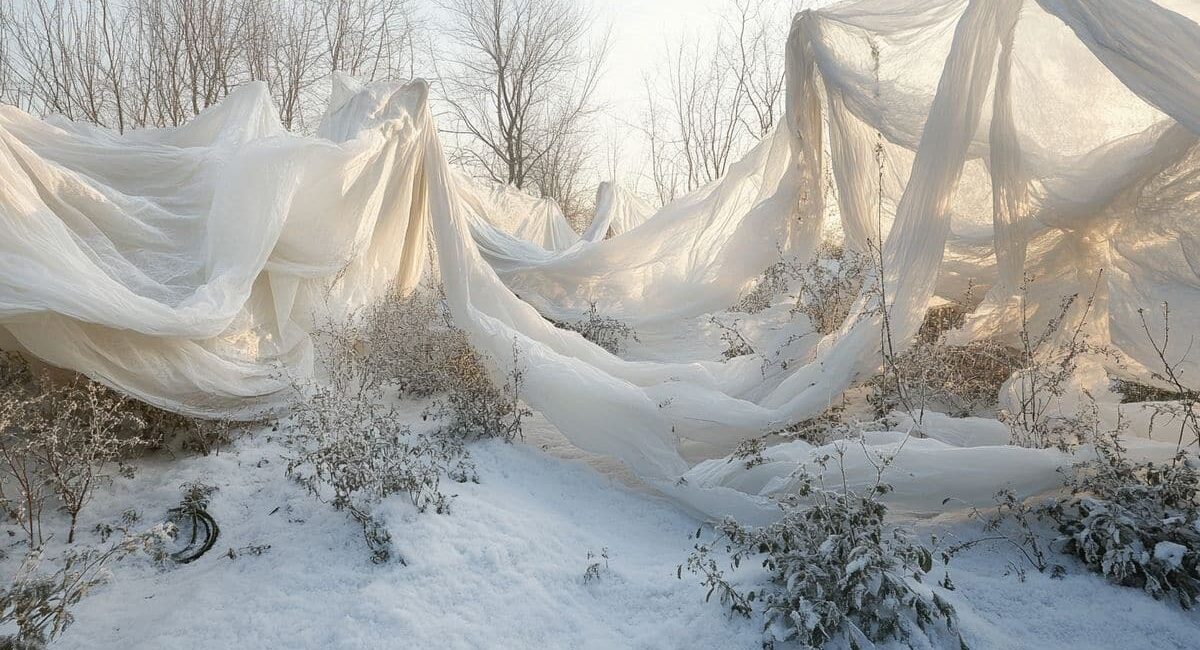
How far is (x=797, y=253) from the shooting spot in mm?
4660

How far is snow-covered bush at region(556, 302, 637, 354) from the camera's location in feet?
16.5

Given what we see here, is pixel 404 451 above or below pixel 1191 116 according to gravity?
below

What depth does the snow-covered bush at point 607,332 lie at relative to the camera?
5035 mm

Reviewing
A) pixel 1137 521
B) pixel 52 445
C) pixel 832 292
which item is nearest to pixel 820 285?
pixel 832 292

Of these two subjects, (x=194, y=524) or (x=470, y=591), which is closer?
(x=470, y=591)

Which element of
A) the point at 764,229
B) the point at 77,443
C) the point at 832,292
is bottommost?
the point at 77,443

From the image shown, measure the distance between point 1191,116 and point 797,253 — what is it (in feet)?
8.02

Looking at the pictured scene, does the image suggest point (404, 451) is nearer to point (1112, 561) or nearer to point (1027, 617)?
point (1027, 617)

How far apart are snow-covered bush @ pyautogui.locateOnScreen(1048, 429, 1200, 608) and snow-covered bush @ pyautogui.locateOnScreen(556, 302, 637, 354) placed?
3046mm

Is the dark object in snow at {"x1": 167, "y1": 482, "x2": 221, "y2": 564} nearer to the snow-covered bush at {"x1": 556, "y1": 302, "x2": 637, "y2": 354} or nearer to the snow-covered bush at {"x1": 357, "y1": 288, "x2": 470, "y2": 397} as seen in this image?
the snow-covered bush at {"x1": 357, "y1": 288, "x2": 470, "y2": 397}

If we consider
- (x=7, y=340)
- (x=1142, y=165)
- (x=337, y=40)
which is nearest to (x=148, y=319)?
(x=7, y=340)

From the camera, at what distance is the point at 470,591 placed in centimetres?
230

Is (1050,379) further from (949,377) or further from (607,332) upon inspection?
(607,332)

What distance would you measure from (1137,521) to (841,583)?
114 centimetres
